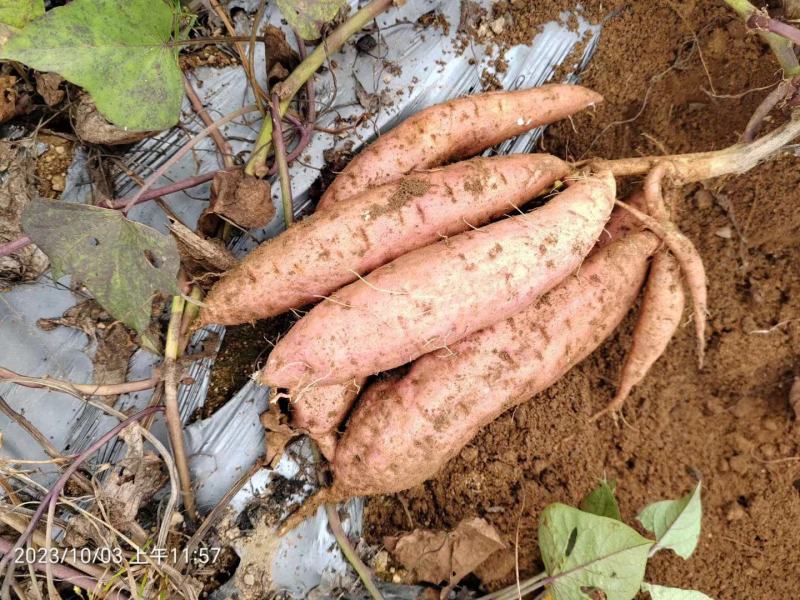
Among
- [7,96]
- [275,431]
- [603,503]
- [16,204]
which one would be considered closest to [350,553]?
[275,431]

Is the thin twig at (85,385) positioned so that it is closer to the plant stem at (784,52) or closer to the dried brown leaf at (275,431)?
the dried brown leaf at (275,431)

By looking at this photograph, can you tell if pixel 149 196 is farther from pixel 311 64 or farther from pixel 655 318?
pixel 655 318

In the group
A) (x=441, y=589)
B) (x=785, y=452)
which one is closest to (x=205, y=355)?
(x=441, y=589)

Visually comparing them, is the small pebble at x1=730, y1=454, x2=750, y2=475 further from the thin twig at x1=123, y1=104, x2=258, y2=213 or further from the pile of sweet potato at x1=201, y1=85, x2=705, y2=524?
the thin twig at x1=123, y1=104, x2=258, y2=213

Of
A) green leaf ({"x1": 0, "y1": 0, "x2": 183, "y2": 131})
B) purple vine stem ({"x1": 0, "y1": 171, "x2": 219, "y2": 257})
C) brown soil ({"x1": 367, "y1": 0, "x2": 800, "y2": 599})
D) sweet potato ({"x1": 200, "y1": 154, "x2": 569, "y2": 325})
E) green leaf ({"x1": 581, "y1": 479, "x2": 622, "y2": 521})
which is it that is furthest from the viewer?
brown soil ({"x1": 367, "y1": 0, "x2": 800, "y2": 599})

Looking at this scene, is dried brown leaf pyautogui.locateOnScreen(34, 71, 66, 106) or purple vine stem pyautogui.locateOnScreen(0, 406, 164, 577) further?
dried brown leaf pyautogui.locateOnScreen(34, 71, 66, 106)

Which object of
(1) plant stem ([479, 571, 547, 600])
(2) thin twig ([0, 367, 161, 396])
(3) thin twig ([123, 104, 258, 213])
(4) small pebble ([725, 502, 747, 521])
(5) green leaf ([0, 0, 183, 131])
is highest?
(5) green leaf ([0, 0, 183, 131])

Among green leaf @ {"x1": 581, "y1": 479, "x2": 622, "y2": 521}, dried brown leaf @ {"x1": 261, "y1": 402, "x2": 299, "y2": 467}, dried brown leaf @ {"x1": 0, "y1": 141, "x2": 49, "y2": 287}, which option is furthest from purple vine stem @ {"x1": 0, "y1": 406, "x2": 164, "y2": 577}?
green leaf @ {"x1": 581, "y1": 479, "x2": 622, "y2": 521}

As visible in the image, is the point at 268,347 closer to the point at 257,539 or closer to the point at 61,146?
the point at 257,539
